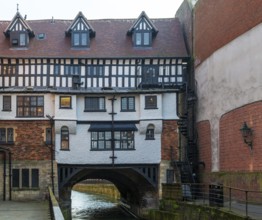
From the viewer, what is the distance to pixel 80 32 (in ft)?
112

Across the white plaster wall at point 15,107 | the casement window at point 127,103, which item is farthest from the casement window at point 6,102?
the casement window at point 127,103

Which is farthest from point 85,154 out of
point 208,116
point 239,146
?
point 239,146

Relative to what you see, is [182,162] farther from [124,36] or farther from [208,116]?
[124,36]

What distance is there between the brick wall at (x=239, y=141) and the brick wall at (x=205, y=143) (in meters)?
2.02

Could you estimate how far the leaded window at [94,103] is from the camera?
32438mm

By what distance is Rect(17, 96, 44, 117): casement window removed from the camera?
31.8 m

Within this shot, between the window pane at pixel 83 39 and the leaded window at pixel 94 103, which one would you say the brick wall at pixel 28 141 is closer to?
the leaded window at pixel 94 103

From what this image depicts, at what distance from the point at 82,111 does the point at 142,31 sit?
6556 mm

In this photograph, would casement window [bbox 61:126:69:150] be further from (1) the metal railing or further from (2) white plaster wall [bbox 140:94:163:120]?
(1) the metal railing

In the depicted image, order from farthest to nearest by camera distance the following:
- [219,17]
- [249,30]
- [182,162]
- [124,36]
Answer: [124,36], [182,162], [219,17], [249,30]

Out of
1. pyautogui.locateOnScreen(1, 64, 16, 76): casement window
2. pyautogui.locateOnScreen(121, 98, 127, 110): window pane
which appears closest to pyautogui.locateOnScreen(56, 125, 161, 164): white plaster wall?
pyautogui.locateOnScreen(121, 98, 127, 110): window pane

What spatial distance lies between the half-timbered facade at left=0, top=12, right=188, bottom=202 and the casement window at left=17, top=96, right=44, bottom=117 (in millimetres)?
59

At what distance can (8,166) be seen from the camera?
31391mm

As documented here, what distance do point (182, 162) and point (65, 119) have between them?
24.2 ft
